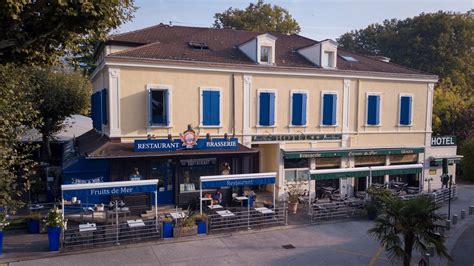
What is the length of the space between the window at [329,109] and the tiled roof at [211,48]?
187 cm

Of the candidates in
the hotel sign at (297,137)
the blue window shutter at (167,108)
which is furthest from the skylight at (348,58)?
the blue window shutter at (167,108)

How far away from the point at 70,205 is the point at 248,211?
771cm

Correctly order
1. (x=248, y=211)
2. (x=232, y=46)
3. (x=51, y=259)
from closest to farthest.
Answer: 1. (x=51, y=259)
2. (x=248, y=211)
3. (x=232, y=46)

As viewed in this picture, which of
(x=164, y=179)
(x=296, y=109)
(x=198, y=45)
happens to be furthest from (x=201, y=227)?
(x=198, y=45)

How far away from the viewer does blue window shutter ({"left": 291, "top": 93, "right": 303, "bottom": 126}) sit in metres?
21.0

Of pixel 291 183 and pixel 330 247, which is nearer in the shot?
pixel 330 247

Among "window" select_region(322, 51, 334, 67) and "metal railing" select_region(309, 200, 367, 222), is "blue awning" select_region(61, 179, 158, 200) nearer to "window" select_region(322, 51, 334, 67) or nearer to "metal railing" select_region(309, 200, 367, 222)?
"metal railing" select_region(309, 200, 367, 222)

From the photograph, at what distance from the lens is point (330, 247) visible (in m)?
14.3

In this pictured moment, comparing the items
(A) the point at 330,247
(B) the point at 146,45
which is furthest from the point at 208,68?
(A) the point at 330,247

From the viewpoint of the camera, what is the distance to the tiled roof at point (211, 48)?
747 inches

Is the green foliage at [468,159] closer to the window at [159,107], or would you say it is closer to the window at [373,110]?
the window at [373,110]

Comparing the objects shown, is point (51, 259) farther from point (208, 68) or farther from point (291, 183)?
point (291, 183)

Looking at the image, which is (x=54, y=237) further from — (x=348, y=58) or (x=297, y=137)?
(x=348, y=58)

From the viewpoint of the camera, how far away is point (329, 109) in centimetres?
2183
